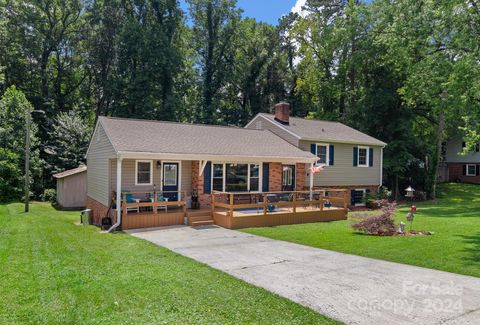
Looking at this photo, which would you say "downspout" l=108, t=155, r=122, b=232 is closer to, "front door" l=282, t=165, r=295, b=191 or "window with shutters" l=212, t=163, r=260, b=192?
"window with shutters" l=212, t=163, r=260, b=192

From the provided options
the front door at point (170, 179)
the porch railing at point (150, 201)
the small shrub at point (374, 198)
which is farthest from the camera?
the small shrub at point (374, 198)

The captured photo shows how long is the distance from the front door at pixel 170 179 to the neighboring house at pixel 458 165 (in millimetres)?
33843

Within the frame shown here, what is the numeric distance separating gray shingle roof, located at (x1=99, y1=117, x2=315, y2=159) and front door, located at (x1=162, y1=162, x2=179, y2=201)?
914mm

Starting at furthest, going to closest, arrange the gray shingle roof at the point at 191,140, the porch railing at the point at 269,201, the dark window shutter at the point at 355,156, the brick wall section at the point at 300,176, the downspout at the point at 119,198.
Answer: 1. the dark window shutter at the point at 355,156
2. the brick wall section at the point at 300,176
3. the porch railing at the point at 269,201
4. the gray shingle roof at the point at 191,140
5. the downspout at the point at 119,198

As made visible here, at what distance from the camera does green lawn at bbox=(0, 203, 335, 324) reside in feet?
15.7

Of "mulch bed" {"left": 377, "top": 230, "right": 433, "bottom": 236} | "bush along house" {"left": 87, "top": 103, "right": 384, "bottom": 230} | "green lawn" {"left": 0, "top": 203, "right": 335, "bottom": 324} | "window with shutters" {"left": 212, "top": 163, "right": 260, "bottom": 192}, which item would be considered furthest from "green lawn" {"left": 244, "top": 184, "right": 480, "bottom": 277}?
"green lawn" {"left": 0, "top": 203, "right": 335, "bottom": 324}

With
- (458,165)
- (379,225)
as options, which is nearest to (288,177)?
(379,225)

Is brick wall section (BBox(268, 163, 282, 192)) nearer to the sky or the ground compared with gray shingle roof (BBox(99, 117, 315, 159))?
nearer to the ground

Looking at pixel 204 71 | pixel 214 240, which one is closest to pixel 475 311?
pixel 214 240

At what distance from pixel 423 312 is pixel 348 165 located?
17.3m

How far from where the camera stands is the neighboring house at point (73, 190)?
70.0 feet

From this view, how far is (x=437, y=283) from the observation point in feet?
21.4

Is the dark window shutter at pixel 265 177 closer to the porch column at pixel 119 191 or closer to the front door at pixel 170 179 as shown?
the front door at pixel 170 179

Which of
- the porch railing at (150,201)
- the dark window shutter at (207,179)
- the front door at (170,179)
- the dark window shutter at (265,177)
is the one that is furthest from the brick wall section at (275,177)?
the front door at (170,179)
